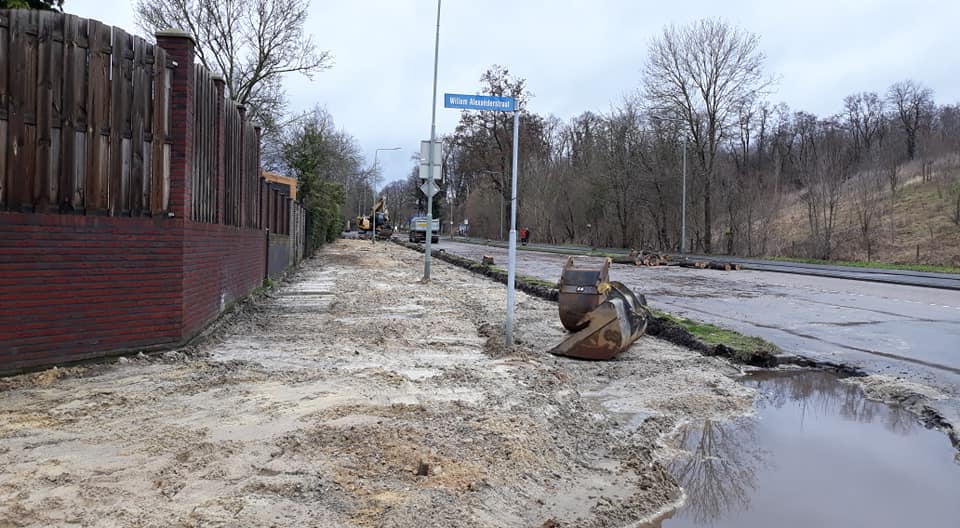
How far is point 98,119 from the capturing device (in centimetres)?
791

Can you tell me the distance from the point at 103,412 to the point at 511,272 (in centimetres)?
544

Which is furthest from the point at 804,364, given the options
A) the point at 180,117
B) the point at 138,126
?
the point at 138,126

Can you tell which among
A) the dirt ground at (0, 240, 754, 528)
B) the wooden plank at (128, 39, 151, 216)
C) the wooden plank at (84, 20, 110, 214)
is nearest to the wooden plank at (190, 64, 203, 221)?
the wooden plank at (128, 39, 151, 216)

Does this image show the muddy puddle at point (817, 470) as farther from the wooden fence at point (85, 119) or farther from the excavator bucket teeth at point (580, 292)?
the wooden fence at point (85, 119)

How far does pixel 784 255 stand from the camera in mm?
41656

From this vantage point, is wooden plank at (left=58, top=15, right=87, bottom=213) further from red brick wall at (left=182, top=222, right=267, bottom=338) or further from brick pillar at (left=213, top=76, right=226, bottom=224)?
brick pillar at (left=213, top=76, right=226, bottom=224)

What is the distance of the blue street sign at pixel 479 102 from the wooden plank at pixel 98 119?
429 cm

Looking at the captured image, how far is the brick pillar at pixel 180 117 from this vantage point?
8734 millimetres

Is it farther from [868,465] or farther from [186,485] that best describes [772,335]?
[186,485]

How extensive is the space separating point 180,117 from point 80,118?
1.38 m

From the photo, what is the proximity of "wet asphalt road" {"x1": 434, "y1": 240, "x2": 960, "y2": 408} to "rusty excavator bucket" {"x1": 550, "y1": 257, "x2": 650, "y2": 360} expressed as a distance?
2.42 meters

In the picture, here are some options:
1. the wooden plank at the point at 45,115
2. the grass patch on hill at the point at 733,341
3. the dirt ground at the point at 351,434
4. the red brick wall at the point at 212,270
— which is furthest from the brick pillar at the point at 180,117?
the grass patch on hill at the point at 733,341

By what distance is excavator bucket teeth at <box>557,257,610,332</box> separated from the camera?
1019cm

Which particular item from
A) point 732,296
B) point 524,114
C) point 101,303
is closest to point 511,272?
point 101,303
